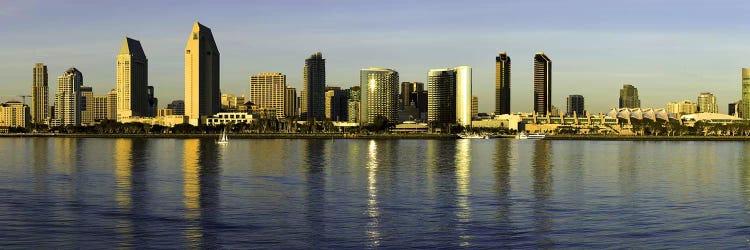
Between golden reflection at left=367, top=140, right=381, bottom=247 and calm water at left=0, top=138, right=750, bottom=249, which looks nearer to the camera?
calm water at left=0, top=138, right=750, bottom=249

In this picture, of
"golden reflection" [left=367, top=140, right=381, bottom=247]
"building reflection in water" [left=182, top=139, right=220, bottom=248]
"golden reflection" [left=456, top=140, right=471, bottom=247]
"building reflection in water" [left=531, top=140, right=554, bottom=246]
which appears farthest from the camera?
"building reflection in water" [left=531, top=140, right=554, bottom=246]

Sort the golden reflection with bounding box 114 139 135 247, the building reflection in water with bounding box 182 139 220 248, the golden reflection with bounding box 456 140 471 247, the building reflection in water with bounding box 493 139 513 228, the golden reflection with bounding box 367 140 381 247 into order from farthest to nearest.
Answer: the building reflection in water with bounding box 493 139 513 228, the golden reflection with bounding box 456 140 471 247, the golden reflection with bounding box 367 140 381 247, the golden reflection with bounding box 114 139 135 247, the building reflection in water with bounding box 182 139 220 248

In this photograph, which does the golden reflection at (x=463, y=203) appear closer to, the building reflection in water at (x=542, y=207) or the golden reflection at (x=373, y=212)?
the building reflection in water at (x=542, y=207)

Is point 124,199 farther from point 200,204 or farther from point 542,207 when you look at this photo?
point 542,207

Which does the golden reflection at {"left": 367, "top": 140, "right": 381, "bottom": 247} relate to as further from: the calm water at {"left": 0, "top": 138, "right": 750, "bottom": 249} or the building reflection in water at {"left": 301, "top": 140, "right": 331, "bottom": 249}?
the building reflection in water at {"left": 301, "top": 140, "right": 331, "bottom": 249}

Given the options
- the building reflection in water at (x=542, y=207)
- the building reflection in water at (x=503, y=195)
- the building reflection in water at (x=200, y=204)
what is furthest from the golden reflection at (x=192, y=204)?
the building reflection in water at (x=542, y=207)

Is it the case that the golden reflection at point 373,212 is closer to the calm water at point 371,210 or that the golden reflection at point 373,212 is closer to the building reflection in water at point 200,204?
the calm water at point 371,210

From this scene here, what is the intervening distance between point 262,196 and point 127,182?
15.1 meters

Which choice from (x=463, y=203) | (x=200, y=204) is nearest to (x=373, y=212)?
(x=463, y=203)

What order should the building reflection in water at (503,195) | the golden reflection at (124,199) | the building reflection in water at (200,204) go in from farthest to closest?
the building reflection in water at (503,195)
the golden reflection at (124,199)
the building reflection in water at (200,204)

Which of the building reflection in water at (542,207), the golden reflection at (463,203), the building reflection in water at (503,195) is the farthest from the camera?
Result: the building reflection in water at (503,195)

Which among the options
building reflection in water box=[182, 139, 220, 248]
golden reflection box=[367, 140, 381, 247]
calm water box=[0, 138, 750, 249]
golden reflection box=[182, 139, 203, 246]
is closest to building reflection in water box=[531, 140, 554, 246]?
calm water box=[0, 138, 750, 249]

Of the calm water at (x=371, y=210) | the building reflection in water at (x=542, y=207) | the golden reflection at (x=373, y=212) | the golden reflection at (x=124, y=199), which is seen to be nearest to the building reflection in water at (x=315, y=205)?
the calm water at (x=371, y=210)

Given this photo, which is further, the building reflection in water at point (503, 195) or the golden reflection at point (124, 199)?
the building reflection in water at point (503, 195)
